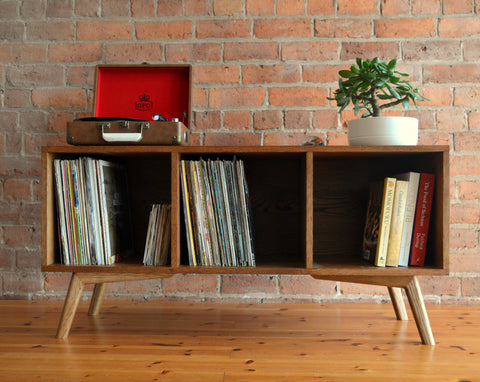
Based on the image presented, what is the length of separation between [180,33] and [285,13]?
419 millimetres

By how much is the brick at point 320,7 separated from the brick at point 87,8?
839 mm

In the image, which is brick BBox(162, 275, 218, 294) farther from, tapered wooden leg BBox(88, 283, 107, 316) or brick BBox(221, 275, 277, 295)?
tapered wooden leg BBox(88, 283, 107, 316)

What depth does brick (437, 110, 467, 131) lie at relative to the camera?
174 cm

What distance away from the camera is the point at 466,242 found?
1.73 meters

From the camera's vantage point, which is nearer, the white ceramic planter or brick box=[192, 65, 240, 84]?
the white ceramic planter

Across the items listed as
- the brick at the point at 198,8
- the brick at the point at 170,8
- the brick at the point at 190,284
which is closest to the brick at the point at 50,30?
the brick at the point at 170,8

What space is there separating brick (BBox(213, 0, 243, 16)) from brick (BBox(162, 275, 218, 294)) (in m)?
1.04

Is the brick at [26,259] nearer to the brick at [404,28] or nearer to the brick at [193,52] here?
the brick at [193,52]

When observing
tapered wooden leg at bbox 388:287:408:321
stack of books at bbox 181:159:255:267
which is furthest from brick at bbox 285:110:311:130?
tapered wooden leg at bbox 388:287:408:321

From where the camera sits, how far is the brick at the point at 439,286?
1.75 meters

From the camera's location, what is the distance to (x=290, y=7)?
69.3 inches

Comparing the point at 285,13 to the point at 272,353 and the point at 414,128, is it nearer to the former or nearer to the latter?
the point at 414,128

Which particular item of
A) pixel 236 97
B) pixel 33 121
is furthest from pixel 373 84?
pixel 33 121

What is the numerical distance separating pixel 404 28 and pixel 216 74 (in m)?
0.75
